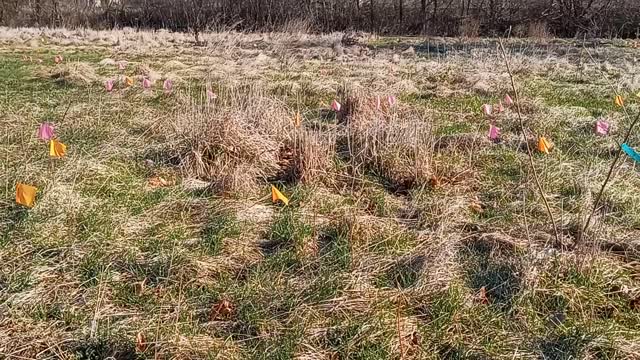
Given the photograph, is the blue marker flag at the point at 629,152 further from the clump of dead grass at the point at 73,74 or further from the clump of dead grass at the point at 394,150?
the clump of dead grass at the point at 73,74

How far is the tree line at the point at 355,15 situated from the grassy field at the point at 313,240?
1824cm

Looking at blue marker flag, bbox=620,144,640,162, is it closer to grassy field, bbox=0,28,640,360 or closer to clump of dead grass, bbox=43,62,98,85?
grassy field, bbox=0,28,640,360

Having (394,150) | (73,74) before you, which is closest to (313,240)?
(394,150)

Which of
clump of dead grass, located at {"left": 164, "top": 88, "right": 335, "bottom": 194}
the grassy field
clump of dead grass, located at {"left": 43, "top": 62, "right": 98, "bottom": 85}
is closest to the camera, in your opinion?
the grassy field

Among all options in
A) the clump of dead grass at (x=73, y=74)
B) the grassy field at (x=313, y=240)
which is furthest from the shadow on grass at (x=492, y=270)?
the clump of dead grass at (x=73, y=74)

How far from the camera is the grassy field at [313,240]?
8.17 feet

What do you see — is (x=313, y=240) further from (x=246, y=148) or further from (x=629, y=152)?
(x=629, y=152)

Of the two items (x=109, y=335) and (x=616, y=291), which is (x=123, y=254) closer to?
Result: (x=109, y=335)

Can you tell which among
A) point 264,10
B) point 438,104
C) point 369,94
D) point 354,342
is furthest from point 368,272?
point 264,10

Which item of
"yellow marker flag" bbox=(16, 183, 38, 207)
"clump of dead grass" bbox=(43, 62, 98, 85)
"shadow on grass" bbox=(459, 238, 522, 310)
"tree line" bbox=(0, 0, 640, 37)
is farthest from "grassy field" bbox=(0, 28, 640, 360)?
"tree line" bbox=(0, 0, 640, 37)

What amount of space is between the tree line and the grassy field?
18243mm

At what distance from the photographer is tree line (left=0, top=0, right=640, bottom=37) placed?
23953 millimetres

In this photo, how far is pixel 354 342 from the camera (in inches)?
96.2

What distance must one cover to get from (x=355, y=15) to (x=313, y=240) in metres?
27.6
